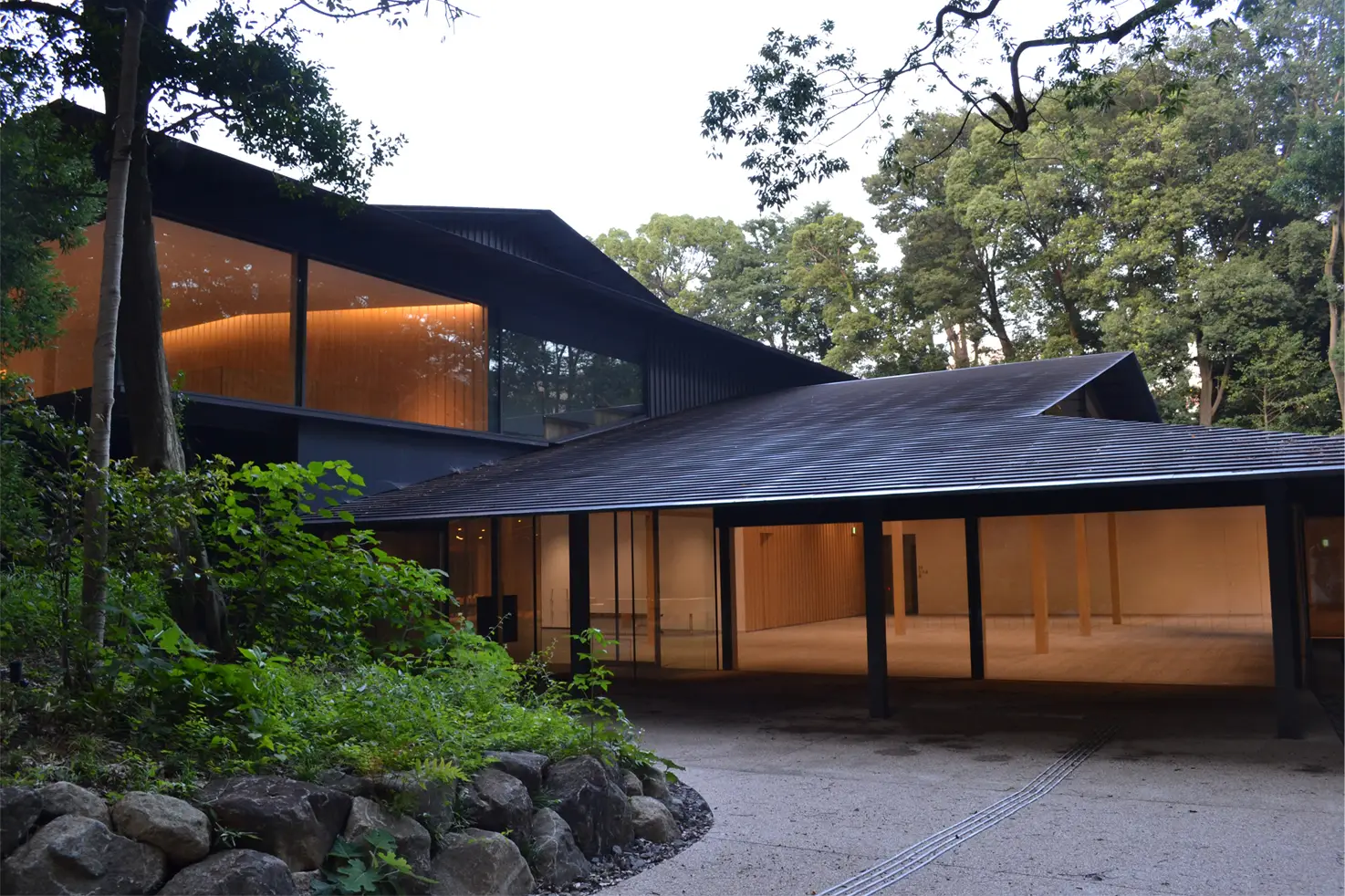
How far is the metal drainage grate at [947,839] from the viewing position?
4741 mm

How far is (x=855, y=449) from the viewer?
35.4 feet

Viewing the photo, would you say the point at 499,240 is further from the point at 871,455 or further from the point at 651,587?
the point at 871,455

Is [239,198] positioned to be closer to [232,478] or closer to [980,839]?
[232,478]

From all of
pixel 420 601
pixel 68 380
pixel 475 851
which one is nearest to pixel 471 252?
pixel 68 380

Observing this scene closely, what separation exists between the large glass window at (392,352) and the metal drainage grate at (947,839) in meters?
8.92

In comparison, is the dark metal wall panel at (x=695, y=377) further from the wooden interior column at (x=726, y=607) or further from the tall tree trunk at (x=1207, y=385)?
the tall tree trunk at (x=1207, y=385)

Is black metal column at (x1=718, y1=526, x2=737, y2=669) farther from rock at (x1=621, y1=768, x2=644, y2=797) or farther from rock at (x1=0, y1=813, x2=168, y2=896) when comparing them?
rock at (x1=0, y1=813, x2=168, y2=896)

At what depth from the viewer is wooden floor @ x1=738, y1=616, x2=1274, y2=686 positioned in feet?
42.4

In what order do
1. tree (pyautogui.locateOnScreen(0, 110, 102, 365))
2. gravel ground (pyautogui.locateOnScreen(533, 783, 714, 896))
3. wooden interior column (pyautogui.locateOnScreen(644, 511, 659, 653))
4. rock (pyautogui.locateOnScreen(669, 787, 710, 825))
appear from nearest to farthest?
1. gravel ground (pyautogui.locateOnScreen(533, 783, 714, 896))
2. rock (pyautogui.locateOnScreen(669, 787, 710, 825))
3. tree (pyautogui.locateOnScreen(0, 110, 102, 365))
4. wooden interior column (pyautogui.locateOnScreen(644, 511, 659, 653))

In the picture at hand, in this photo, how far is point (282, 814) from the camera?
403 cm

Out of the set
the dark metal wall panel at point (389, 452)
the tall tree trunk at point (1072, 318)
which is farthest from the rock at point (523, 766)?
the tall tree trunk at point (1072, 318)

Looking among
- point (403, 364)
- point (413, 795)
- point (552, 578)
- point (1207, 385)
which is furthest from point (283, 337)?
point (1207, 385)

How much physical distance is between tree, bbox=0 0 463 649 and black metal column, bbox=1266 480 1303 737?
23.3 ft

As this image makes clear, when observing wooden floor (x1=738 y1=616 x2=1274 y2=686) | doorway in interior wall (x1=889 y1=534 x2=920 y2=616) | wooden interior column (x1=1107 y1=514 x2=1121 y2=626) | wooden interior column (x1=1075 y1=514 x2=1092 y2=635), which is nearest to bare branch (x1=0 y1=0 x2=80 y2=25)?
wooden floor (x1=738 y1=616 x2=1274 y2=686)
